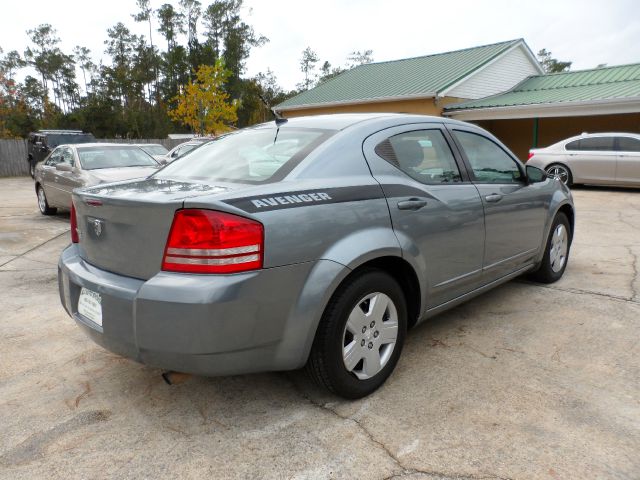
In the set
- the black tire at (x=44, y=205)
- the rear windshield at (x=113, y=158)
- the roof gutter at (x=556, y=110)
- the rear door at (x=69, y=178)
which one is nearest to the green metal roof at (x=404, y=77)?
the roof gutter at (x=556, y=110)

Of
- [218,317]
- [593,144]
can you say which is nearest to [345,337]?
[218,317]

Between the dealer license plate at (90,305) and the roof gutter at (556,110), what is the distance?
1682 centimetres

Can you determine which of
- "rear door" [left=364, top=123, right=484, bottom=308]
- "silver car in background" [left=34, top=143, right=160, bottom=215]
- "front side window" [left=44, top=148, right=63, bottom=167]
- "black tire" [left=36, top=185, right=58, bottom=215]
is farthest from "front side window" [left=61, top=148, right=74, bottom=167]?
→ "rear door" [left=364, top=123, right=484, bottom=308]

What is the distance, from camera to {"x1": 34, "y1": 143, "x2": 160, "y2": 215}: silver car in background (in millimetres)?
8281

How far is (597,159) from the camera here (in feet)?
41.4

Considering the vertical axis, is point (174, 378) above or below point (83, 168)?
below

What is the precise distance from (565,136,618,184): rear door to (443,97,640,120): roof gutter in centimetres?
365

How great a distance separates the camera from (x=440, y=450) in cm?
226

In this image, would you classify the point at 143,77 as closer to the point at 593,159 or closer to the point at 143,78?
the point at 143,78

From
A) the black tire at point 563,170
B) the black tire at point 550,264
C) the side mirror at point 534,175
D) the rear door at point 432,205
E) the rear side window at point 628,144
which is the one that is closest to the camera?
the rear door at point 432,205

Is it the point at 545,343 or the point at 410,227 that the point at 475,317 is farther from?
the point at 410,227

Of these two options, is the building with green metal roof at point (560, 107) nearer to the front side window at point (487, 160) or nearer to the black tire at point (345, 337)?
the front side window at point (487, 160)

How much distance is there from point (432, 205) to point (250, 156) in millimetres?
1134

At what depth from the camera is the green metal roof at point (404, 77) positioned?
805 inches
